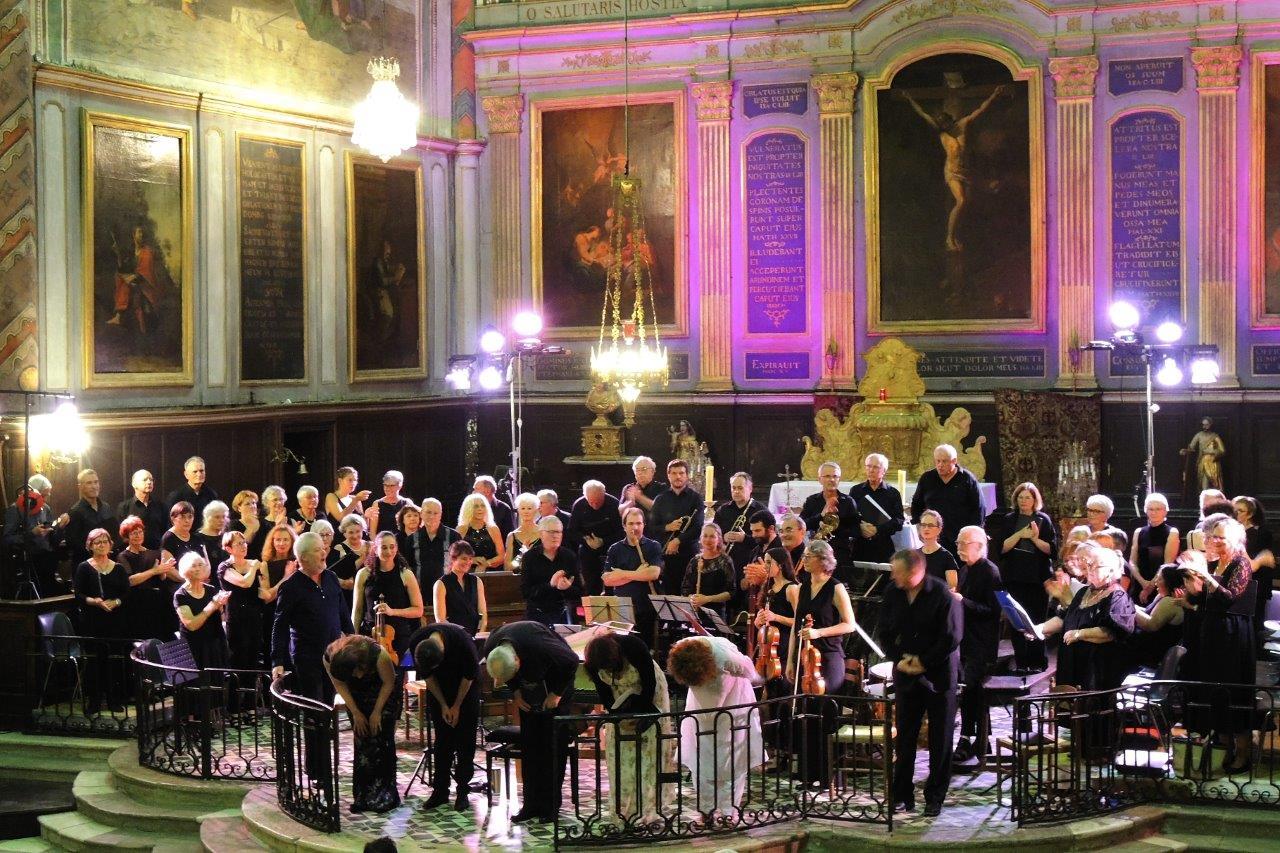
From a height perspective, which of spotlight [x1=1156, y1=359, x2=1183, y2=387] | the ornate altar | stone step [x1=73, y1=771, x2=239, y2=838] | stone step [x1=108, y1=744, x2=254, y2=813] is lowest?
stone step [x1=73, y1=771, x2=239, y2=838]

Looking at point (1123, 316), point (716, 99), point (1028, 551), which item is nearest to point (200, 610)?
point (1028, 551)

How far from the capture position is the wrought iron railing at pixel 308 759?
9.20m

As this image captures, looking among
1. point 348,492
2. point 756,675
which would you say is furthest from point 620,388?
point 756,675

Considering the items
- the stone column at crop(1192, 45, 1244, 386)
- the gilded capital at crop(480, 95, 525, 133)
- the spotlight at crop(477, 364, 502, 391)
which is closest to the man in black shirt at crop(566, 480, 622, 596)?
the spotlight at crop(477, 364, 502, 391)

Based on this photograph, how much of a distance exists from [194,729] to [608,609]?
9.04ft

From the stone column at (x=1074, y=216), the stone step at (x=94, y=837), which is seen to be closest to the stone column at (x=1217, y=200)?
the stone column at (x=1074, y=216)

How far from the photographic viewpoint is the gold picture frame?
54.8 ft

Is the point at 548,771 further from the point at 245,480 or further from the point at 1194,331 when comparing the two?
the point at 1194,331

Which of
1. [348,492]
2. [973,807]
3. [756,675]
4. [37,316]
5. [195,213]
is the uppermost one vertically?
[195,213]

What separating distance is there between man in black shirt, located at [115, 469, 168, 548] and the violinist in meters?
5.93

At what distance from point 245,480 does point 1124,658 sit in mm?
9400

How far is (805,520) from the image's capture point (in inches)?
513

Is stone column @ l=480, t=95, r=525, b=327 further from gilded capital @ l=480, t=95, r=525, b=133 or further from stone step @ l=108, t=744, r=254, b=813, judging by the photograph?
stone step @ l=108, t=744, r=254, b=813

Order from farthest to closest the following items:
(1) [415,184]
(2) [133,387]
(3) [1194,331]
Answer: (1) [415,184]
(3) [1194,331]
(2) [133,387]
